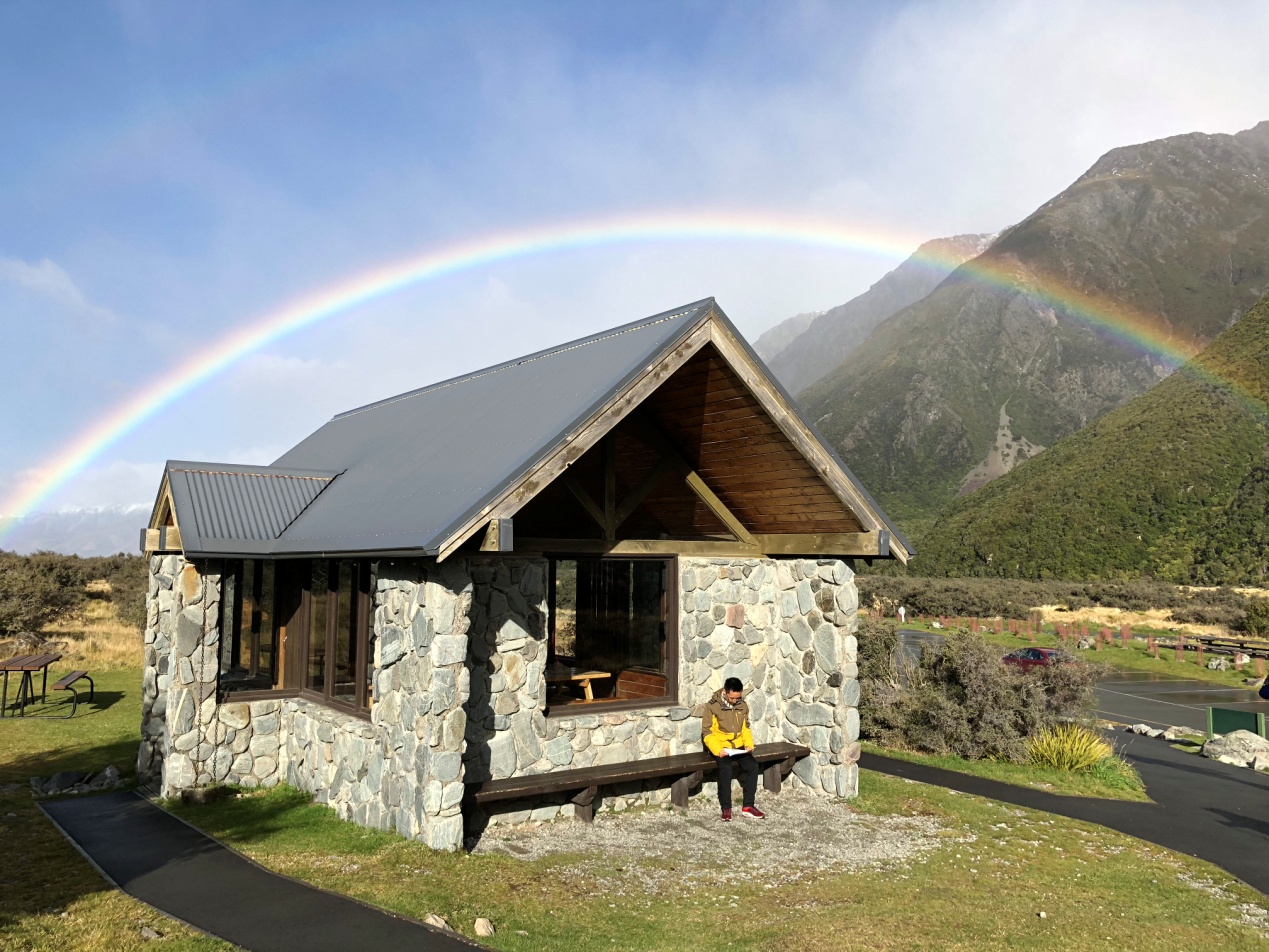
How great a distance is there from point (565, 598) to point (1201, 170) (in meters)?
170

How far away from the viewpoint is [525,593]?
9.16 metres

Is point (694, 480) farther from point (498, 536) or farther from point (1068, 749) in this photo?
point (1068, 749)

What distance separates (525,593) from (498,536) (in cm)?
187

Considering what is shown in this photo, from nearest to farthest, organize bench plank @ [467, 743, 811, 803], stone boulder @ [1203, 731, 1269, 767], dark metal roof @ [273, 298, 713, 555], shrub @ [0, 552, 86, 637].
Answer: dark metal roof @ [273, 298, 713, 555]
bench plank @ [467, 743, 811, 803]
stone boulder @ [1203, 731, 1269, 767]
shrub @ [0, 552, 86, 637]

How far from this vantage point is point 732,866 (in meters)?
8.13

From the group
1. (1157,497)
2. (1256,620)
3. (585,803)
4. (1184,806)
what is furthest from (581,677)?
(1157,497)

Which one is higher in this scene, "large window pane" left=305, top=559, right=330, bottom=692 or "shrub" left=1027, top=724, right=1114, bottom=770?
"large window pane" left=305, top=559, right=330, bottom=692

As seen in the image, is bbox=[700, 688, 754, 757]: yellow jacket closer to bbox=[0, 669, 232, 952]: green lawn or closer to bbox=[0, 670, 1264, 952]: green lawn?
bbox=[0, 670, 1264, 952]: green lawn

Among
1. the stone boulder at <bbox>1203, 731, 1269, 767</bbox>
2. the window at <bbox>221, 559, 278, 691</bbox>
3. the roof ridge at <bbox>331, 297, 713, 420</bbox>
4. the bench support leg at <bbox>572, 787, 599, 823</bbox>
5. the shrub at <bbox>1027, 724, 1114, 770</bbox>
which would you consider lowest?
the stone boulder at <bbox>1203, 731, 1269, 767</bbox>

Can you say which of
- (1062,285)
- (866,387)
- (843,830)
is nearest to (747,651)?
(843,830)

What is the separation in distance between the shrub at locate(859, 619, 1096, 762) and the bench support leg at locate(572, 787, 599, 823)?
644 cm

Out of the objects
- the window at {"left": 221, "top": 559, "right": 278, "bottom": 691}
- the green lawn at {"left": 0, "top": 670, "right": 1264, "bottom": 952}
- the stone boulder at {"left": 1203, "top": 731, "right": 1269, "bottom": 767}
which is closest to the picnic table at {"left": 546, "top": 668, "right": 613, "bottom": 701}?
the green lawn at {"left": 0, "top": 670, "right": 1264, "bottom": 952}

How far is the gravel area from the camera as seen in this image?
7.82 meters

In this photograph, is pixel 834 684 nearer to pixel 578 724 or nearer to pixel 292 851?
pixel 578 724
